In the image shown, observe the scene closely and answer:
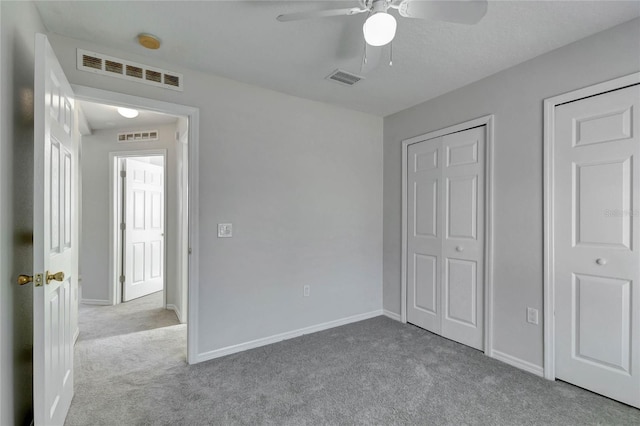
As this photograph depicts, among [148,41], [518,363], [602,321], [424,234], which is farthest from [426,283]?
[148,41]

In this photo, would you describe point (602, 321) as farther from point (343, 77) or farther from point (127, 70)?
point (127, 70)

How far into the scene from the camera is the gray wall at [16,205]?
134 cm

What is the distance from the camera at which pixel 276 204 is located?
2996 millimetres

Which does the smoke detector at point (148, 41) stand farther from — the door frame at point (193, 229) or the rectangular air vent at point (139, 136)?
the rectangular air vent at point (139, 136)

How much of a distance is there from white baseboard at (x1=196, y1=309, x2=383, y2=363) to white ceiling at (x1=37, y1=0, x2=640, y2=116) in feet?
7.62

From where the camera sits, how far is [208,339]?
2.62m

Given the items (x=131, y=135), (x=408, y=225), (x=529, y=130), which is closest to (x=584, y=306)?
(x=529, y=130)

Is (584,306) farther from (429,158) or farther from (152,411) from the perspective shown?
(152,411)

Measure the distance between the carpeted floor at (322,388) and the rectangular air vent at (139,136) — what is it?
8.21 ft

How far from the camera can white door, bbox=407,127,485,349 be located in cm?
280

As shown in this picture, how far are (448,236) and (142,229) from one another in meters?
4.33

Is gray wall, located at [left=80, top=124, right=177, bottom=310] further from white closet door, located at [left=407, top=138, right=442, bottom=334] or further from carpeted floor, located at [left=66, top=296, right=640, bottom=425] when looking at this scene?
white closet door, located at [left=407, top=138, right=442, bottom=334]

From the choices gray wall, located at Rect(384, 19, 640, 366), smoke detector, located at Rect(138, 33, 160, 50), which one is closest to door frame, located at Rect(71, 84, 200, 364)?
smoke detector, located at Rect(138, 33, 160, 50)

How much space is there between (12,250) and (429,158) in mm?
3244
